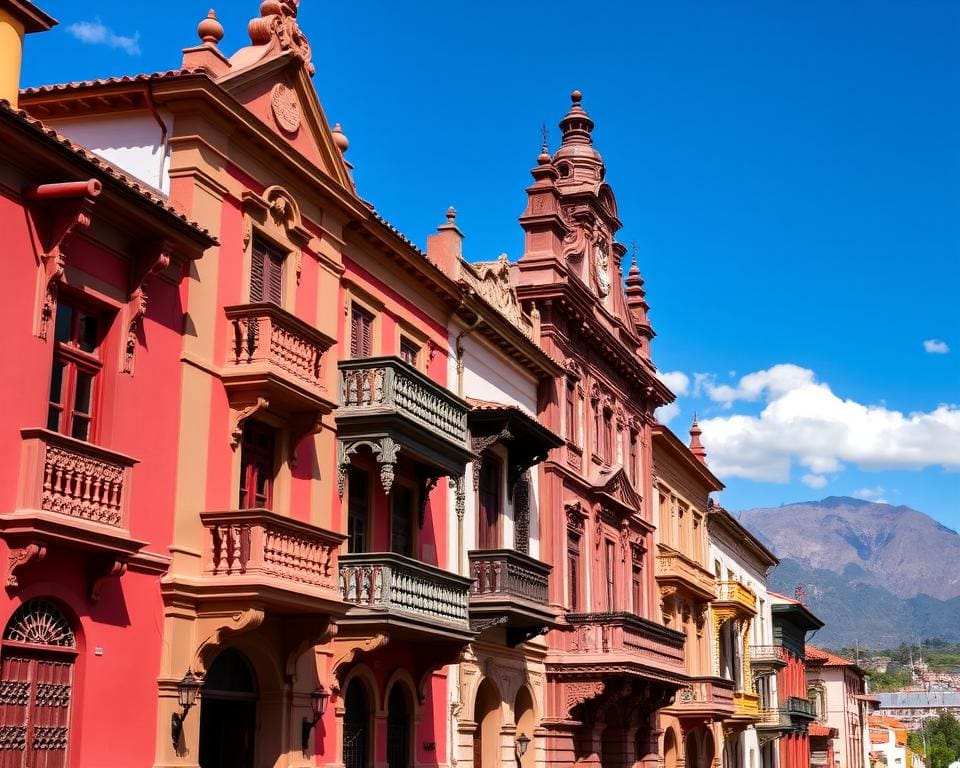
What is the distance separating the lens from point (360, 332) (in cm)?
2417

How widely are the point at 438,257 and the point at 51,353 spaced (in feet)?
44.5

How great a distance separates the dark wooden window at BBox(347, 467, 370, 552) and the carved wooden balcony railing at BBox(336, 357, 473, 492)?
0.87m

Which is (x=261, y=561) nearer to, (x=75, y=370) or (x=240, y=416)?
(x=240, y=416)

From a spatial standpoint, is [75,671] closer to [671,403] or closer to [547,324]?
[547,324]

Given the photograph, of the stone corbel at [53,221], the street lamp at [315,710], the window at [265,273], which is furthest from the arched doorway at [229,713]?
the stone corbel at [53,221]

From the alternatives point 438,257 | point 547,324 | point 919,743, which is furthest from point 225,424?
point 919,743

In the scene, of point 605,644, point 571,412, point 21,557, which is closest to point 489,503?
point 605,644

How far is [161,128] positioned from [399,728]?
11642mm

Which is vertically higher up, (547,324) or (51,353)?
(547,324)

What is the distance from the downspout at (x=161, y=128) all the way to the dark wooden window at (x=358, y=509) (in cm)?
654

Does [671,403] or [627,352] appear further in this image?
[671,403]

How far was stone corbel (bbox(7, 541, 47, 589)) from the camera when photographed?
14.4 m

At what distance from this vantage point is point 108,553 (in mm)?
15594

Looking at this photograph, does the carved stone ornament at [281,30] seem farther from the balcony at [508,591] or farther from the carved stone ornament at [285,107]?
the balcony at [508,591]
